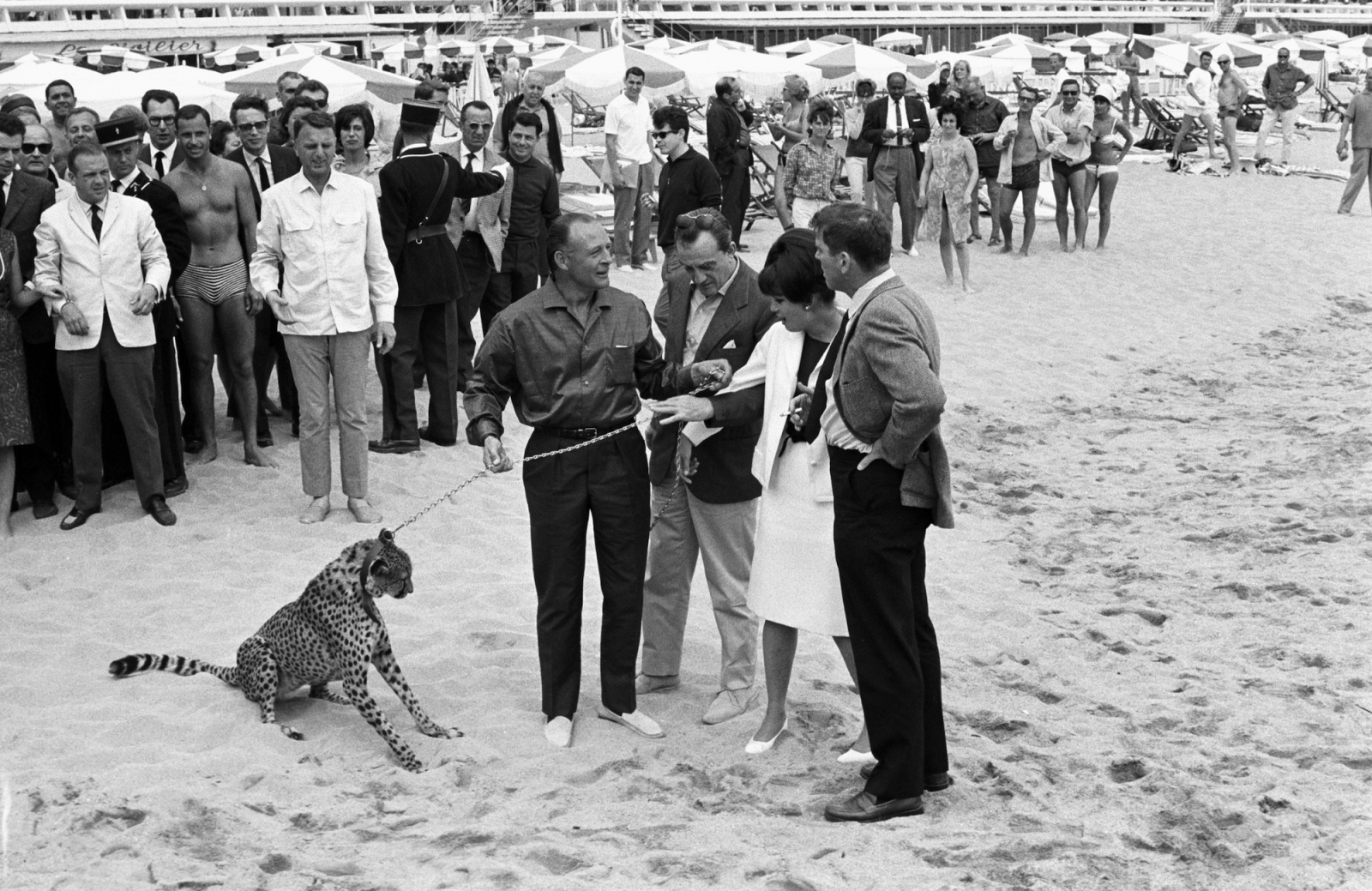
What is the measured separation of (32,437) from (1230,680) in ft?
18.4

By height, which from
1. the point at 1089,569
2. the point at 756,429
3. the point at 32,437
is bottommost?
the point at 1089,569

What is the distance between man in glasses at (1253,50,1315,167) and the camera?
77.9ft

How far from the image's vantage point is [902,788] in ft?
14.7

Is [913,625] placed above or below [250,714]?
above

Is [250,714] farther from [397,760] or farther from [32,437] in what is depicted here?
[32,437]

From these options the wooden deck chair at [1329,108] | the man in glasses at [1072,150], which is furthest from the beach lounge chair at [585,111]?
the wooden deck chair at [1329,108]

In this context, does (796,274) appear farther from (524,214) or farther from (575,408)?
(524,214)

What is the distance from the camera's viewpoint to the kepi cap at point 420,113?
8.12m

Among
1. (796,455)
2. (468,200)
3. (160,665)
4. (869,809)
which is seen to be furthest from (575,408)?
(468,200)

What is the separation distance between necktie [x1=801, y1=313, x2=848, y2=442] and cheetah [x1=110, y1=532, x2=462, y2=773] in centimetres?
147

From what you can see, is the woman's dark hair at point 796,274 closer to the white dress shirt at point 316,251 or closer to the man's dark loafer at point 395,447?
the white dress shirt at point 316,251

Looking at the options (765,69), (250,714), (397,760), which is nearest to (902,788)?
(397,760)

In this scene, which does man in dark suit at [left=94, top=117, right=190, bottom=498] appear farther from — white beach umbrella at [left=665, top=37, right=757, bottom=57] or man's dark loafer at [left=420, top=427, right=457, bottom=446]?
white beach umbrella at [left=665, top=37, right=757, bottom=57]

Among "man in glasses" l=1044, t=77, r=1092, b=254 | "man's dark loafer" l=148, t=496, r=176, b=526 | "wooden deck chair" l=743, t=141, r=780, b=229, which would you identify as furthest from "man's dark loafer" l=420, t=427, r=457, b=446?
"man in glasses" l=1044, t=77, r=1092, b=254
